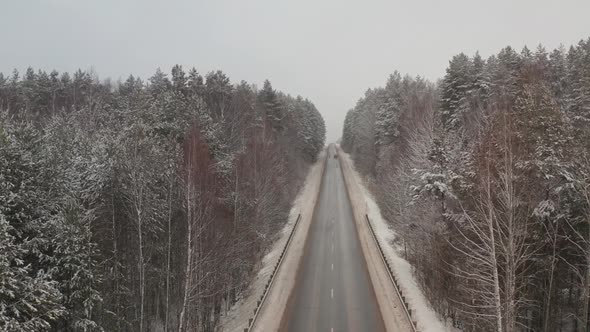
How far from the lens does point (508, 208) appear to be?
1510 cm

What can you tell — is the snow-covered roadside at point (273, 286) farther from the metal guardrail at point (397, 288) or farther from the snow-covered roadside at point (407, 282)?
the snow-covered roadside at point (407, 282)

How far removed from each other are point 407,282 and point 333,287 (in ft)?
17.6

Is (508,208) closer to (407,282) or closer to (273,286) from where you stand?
(407,282)

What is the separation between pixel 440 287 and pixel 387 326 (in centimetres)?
437

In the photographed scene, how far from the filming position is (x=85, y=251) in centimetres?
1912

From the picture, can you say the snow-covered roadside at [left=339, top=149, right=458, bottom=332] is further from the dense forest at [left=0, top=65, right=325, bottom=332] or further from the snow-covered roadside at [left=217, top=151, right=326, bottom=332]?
the dense forest at [left=0, top=65, right=325, bottom=332]

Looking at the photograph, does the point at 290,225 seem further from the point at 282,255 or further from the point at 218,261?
the point at 218,261

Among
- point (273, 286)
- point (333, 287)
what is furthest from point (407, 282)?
point (273, 286)

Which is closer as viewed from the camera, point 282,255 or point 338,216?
point 282,255

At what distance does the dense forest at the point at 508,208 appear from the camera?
631 inches

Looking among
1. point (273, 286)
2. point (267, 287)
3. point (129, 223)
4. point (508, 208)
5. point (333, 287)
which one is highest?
point (508, 208)

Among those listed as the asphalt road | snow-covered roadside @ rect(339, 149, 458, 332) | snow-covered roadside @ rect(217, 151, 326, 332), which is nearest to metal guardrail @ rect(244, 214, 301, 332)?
snow-covered roadside @ rect(217, 151, 326, 332)

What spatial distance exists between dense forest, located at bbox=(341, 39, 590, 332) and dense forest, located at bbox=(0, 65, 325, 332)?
13064mm

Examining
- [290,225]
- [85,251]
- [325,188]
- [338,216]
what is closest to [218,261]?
[85,251]
